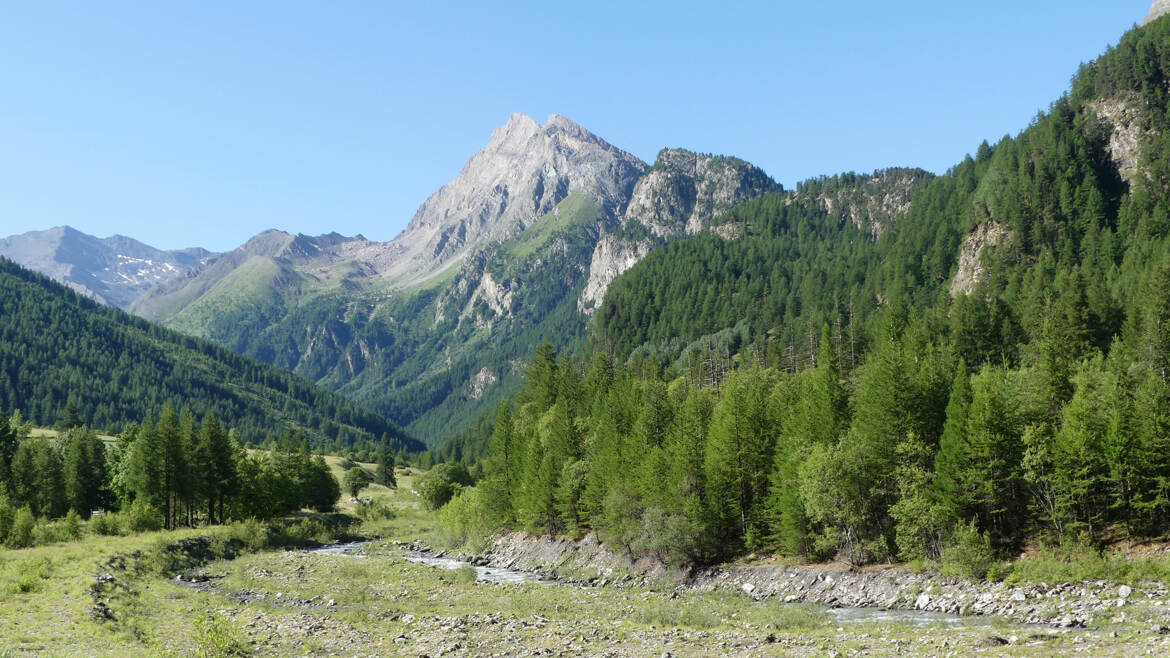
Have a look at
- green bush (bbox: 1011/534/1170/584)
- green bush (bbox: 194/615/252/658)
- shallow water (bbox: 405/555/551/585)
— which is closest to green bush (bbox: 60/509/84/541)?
shallow water (bbox: 405/555/551/585)

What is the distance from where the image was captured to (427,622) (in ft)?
161

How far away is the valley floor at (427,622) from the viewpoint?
1458 inches

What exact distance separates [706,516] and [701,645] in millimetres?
31798

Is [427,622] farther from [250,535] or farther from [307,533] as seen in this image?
[307,533]

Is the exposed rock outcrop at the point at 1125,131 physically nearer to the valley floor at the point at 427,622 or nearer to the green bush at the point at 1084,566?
the green bush at the point at 1084,566

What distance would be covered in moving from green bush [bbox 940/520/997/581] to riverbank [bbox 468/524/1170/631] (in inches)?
33.1

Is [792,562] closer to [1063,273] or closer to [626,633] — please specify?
[626,633]

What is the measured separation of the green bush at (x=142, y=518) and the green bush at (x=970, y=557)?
92112 millimetres

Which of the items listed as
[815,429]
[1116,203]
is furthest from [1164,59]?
[815,429]

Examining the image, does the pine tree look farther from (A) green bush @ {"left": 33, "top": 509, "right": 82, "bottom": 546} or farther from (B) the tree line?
(B) the tree line

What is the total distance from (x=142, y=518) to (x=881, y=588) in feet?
288

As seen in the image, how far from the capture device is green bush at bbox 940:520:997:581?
178ft

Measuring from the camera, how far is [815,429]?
7175cm

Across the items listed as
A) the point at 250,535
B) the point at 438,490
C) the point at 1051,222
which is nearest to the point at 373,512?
the point at 438,490
